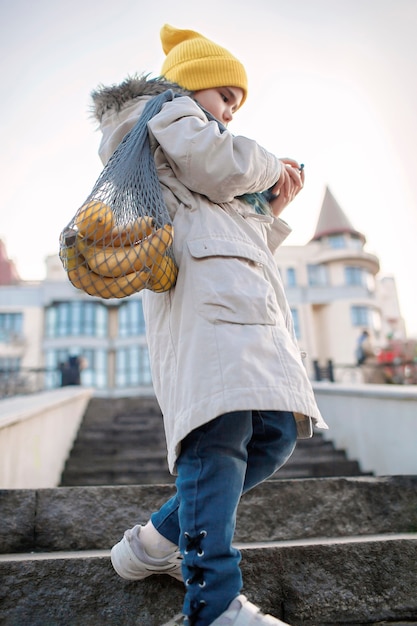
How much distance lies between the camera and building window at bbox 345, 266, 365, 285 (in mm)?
37875

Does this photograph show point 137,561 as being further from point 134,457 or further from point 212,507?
point 134,457

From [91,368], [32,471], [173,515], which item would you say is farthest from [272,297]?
[91,368]

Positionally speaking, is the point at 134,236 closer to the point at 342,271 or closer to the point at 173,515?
the point at 173,515

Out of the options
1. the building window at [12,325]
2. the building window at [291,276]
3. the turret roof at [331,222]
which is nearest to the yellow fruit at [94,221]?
the building window at [12,325]

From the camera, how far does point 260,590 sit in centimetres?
169

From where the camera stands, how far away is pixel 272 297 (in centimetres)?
151

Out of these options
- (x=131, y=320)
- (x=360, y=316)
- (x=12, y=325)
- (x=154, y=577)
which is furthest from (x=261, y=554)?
(x=360, y=316)

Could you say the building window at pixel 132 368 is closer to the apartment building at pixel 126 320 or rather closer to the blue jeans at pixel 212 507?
the apartment building at pixel 126 320

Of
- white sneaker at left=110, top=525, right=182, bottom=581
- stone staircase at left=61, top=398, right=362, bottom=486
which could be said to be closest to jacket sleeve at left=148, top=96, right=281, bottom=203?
white sneaker at left=110, top=525, right=182, bottom=581

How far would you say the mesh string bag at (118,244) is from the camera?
53.6 inches

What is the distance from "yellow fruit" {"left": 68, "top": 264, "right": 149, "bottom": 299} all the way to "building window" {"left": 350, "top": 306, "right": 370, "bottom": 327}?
36.2 m

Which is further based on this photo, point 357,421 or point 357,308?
point 357,308

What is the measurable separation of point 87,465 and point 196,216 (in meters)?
4.39

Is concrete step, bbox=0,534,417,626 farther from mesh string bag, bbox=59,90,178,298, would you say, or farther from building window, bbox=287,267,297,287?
building window, bbox=287,267,297,287
